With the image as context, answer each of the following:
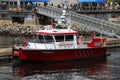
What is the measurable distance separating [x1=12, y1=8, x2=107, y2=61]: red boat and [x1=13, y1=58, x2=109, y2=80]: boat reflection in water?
812 mm

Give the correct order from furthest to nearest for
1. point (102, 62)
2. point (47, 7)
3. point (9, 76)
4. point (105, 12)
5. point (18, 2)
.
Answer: point (18, 2) < point (105, 12) < point (47, 7) < point (102, 62) < point (9, 76)

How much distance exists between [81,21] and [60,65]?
2909 cm

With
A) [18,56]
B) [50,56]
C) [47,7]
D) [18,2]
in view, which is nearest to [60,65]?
[50,56]

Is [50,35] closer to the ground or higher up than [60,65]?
higher up

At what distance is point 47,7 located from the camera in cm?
8875

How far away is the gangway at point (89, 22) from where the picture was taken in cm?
6931

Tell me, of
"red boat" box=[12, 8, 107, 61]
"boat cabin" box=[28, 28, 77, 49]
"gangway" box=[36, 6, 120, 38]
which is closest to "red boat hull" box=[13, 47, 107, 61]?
"red boat" box=[12, 8, 107, 61]

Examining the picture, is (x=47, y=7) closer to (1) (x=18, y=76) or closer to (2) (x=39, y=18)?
(2) (x=39, y=18)

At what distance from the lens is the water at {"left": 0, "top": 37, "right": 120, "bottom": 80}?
144 feet

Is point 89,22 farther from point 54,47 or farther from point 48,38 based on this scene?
point 54,47

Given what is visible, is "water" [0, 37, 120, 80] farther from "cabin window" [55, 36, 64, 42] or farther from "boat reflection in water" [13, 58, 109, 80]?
"cabin window" [55, 36, 64, 42]

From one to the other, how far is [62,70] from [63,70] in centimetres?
11

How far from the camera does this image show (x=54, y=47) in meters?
51.4

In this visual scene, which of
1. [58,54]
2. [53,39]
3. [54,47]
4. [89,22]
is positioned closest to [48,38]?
[53,39]
